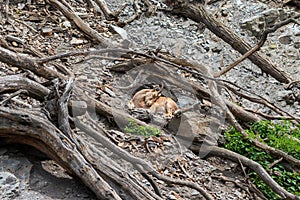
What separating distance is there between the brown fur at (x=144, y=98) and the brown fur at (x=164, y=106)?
4cm

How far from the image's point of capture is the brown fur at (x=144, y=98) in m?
3.99

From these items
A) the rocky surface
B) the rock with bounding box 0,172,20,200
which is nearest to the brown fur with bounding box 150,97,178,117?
the rocky surface

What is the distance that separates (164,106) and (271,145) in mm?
1067

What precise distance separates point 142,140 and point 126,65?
3.44 ft

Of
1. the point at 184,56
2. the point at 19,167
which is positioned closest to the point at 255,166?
the point at 184,56

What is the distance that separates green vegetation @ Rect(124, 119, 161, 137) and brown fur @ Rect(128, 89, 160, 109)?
370 mm

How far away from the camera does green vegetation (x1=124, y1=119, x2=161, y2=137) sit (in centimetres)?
354

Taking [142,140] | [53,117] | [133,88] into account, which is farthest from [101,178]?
[133,88]

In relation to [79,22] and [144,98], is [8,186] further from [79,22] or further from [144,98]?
[79,22]

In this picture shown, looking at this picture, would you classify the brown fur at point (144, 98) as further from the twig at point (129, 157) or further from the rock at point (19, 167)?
the rock at point (19, 167)

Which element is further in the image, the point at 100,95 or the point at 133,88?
the point at 133,88

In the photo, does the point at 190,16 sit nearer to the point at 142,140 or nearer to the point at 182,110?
the point at 182,110

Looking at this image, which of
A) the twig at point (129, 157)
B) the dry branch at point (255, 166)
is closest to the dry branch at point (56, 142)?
the twig at point (129, 157)

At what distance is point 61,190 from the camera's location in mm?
2328
